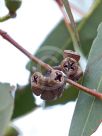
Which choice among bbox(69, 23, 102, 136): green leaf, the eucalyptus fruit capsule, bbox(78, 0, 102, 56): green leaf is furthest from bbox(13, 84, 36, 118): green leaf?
bbox(69, 23, 102, 136): green leaf

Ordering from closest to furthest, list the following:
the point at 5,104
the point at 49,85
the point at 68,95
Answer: the point at 49,85
the point at 5,104
the point at 68,95

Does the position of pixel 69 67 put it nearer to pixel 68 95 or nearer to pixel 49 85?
pixel 49 85

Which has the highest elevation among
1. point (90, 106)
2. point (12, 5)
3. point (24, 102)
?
A: point (12, 5)

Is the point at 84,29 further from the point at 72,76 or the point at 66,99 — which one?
the point at 72,76

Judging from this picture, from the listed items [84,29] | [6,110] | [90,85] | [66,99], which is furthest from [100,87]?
[84,29]

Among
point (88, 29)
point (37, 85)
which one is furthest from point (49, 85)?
point (88, 29)

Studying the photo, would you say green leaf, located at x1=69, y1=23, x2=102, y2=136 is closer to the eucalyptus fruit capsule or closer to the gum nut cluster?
the gum nut cluster
